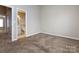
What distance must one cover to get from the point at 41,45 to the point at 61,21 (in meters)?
0.69

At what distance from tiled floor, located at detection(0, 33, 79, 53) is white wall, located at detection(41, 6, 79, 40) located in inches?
5.0

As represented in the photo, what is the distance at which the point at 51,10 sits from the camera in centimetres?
236

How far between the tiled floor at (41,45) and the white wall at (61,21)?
13 cm

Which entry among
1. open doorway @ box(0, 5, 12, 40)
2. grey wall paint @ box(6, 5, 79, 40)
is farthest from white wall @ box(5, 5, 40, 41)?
open doorway @ box(0, 5, 12, 40)

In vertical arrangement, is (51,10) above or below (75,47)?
above

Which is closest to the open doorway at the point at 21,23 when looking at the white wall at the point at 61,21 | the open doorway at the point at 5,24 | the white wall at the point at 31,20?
the white wall at the point at 31,20

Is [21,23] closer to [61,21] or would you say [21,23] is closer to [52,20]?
[52,20]

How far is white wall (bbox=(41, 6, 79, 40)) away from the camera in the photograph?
7.51 ft

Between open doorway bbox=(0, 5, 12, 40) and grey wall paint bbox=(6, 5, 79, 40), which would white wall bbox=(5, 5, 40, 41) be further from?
open doorway bbox=(0, 5, 12, 40)

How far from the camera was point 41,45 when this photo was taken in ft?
7.77

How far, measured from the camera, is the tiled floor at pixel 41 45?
229cm
